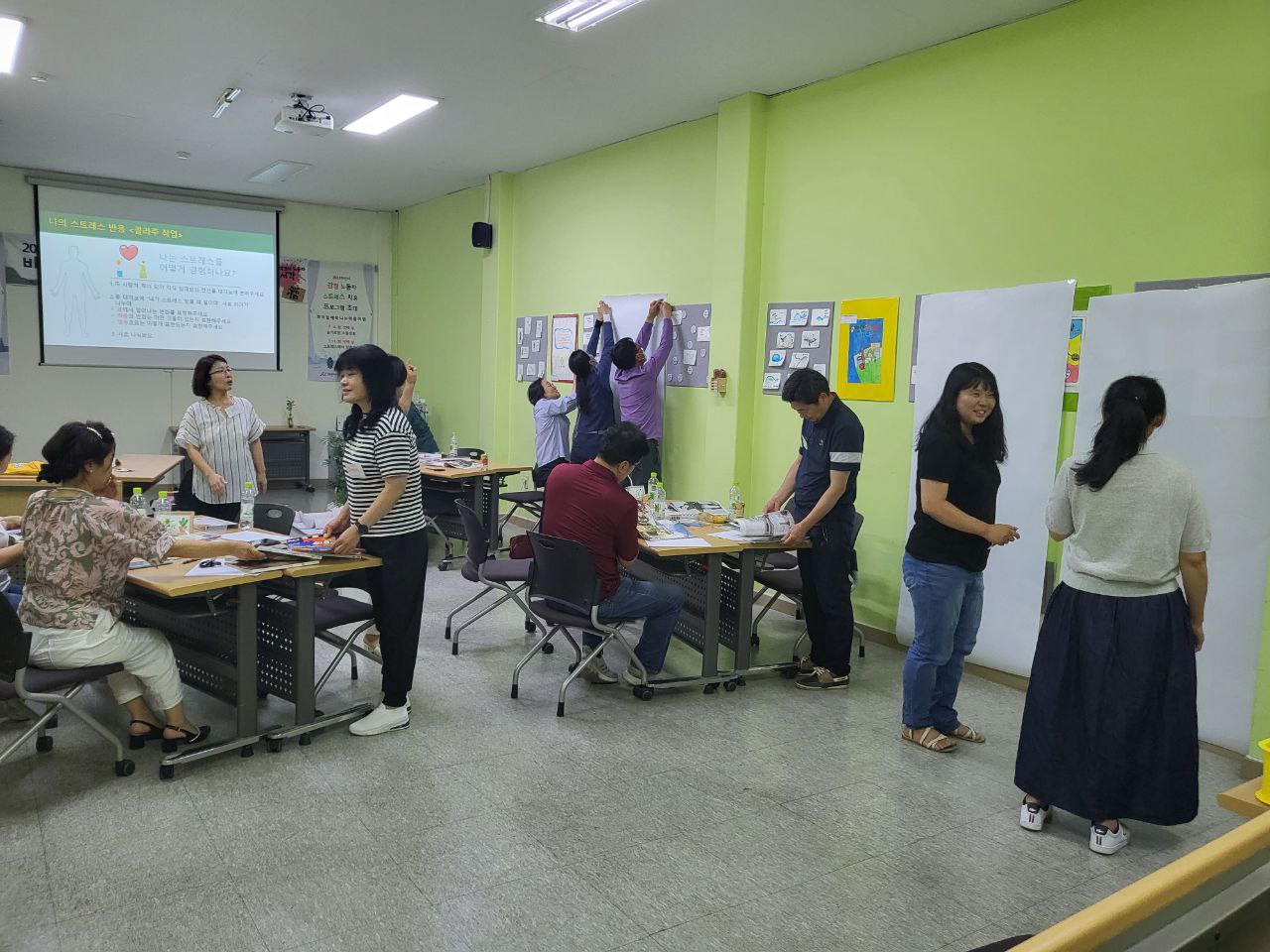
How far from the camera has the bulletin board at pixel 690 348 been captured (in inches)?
237

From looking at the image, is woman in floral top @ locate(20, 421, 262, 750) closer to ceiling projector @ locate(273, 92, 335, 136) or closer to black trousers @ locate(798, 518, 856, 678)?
black trousers @ locate(798, 518, 856, 678)

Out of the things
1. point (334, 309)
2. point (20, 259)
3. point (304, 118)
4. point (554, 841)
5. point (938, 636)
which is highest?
point (304, 118)

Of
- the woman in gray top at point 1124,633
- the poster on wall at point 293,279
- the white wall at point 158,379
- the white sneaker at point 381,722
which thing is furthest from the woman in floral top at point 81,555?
the poster on wall at point 293,279

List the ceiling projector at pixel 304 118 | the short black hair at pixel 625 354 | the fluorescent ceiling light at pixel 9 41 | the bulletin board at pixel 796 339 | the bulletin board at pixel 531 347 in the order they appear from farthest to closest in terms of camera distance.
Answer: the bulletin board at pixel 531 347, the short black hair at pixel 625 354, the ceiling projector at pixel 304 118, the bulletin board at pixel 796 339, the fluorescent ceiling light at pixel 9 41

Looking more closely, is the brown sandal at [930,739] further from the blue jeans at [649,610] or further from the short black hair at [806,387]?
the short black hair at [806,387]

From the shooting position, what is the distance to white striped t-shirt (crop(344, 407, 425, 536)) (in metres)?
3.32

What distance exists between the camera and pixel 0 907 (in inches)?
90.2

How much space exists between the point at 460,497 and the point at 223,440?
2.14m

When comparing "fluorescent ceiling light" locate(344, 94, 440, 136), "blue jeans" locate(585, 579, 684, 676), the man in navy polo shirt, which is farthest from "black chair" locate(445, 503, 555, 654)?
"fluorescent ceiling light" locate(344, 94, 440, 136)

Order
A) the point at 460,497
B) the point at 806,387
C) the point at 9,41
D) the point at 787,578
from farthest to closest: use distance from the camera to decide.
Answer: the point at 460,497 < the point at 9,41 < the point at 787,578 < the point at 806,387

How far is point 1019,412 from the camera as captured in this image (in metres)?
4.18

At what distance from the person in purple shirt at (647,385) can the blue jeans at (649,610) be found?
7.65ft

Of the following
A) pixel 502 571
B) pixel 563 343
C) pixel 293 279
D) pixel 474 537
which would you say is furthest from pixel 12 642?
pixel 293 279

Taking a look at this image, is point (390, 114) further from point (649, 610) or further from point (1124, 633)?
point (1124, 633)
